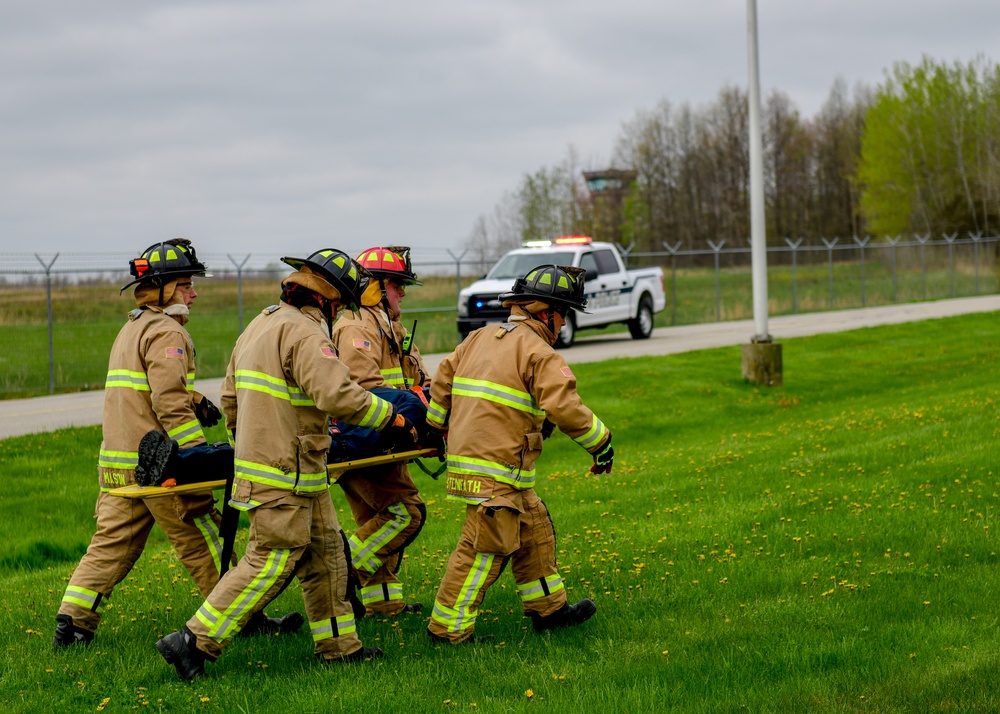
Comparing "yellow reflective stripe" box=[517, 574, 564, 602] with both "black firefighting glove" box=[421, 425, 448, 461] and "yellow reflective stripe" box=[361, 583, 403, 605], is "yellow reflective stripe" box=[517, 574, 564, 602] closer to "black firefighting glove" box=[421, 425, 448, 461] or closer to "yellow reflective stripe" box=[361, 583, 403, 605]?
"black firefighting glove" box=[421, 425, 448, 461]

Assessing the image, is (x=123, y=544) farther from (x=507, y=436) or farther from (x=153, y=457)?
(x=507, y=436)

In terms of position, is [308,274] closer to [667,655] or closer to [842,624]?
[667,655]

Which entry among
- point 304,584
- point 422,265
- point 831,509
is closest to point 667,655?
point 304,584

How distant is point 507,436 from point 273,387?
1.25 metres

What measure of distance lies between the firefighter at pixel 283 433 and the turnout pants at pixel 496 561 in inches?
25.4

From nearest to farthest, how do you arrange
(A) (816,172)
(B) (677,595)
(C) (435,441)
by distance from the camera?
1. (C) (435,441)
2. (B) (677,595)
3. (A) (816,172)

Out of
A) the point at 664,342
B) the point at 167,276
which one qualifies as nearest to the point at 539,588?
the point at 167,276

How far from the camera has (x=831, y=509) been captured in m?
8.50

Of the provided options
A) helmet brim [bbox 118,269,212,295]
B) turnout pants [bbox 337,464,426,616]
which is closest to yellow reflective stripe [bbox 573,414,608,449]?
turnout pants [bbox 337,464,426,616]

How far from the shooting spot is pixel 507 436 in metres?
5.76

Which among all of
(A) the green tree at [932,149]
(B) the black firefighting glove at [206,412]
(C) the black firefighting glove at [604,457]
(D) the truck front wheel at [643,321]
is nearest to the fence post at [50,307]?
(D) the truck front wheel at [643,321]

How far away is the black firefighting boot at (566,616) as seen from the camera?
6.02 m

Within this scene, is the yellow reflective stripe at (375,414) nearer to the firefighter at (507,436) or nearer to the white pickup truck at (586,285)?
the firefighter at (507,436)

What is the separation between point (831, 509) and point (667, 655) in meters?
3.47
